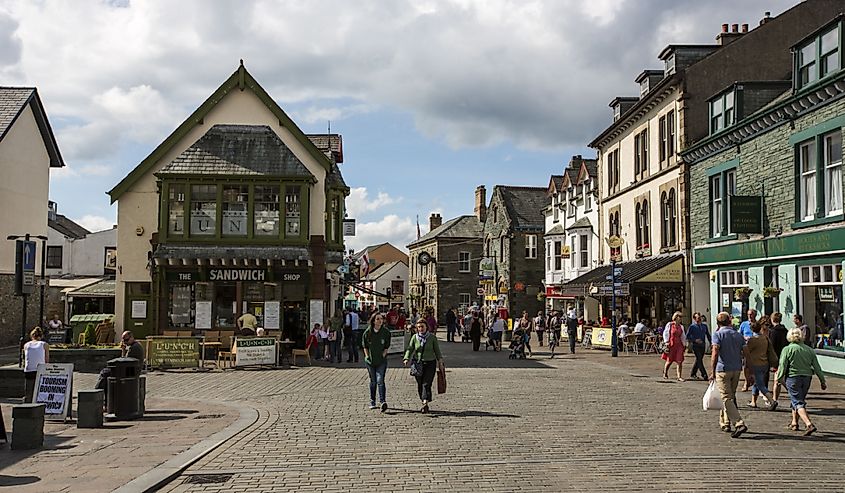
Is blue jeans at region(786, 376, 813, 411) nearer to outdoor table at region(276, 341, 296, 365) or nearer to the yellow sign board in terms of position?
outdoor table at region(276, 341, 296, 365)

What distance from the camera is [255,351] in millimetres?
24250

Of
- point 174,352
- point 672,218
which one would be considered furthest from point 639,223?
point 174,352

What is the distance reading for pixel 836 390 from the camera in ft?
58.7

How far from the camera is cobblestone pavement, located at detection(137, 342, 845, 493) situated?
9.02 meters

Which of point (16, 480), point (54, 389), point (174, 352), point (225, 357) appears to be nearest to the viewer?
point (16, 480)

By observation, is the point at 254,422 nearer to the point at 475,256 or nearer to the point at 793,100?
the point at 793,100

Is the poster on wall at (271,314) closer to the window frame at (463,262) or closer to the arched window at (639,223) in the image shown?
the arched window at (639,223)

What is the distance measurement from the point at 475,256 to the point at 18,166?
1741 inches


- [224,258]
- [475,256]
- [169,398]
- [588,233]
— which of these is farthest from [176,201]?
[475,256]

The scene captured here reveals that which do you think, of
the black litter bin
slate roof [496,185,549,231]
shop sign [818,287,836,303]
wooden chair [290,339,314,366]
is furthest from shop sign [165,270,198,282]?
slate roof [496,185,549,231]

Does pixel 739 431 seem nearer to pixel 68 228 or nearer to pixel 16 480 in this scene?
pixel 16 480

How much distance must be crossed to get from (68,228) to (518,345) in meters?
44.2

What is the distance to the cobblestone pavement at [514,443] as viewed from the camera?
29.6ft

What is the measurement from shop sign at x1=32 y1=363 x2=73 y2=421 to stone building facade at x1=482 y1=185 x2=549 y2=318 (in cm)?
4607
